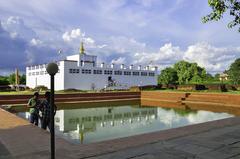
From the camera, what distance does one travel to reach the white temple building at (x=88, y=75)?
39656mm

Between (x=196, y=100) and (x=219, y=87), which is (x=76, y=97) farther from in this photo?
(x=219, y=87)

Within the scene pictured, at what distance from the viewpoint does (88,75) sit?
41969mm

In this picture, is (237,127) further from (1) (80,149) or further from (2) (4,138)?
(2) (4,138)

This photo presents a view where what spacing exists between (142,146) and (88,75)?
3595 centimetres

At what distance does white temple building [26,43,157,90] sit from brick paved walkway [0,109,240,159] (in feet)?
103

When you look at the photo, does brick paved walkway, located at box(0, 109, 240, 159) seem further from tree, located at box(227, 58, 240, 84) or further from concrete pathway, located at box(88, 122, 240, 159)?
tree, located at box(227, 58, 240, 84)

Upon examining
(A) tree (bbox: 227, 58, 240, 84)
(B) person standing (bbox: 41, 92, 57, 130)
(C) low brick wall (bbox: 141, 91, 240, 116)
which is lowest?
(C) low brick wall (bbox: 141, 91, 240, 116)

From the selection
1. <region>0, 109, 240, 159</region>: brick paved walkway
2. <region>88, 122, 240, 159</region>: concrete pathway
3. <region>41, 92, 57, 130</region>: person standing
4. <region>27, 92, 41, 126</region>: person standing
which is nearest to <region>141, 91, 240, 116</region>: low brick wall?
<region>0, 109, 240, 159</region>: brick paved walkway

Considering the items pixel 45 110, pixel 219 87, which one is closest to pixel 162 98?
pixel 219 87

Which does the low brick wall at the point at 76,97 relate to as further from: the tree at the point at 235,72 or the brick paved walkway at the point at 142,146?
the brick paved walkway at the point at 142,146

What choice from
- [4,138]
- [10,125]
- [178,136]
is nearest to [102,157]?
[178,136]

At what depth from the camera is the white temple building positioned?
39.7 meters

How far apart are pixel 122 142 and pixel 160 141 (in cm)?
101

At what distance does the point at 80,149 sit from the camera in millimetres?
6250
